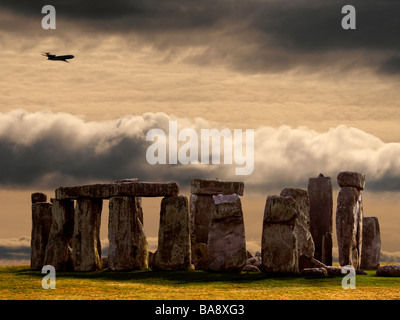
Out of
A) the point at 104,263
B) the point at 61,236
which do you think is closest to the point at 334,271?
the point at 104,263

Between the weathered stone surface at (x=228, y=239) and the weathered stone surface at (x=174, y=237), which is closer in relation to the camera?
the weathered stone surface at (x=228, y=239)

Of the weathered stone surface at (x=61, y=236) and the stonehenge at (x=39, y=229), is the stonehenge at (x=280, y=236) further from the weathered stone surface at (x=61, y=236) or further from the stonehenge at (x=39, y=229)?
the stonehenge at (x=39, y=229)

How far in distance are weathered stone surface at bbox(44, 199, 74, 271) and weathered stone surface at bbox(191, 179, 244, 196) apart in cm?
435

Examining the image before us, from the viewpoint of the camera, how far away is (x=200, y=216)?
27703 millimetres

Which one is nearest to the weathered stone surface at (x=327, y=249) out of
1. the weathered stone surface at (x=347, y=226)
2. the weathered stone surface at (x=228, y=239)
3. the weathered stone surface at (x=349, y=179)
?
the weathered stone surface at (x=347, y=226)

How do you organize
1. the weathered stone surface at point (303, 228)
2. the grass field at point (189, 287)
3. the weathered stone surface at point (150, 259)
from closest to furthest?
the grass field at point (189, 287), the weathered stone surface at point (303, 228), the weathered stone surface at point (150, 259)

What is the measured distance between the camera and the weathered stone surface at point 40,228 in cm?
2731

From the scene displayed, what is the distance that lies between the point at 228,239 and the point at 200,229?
5.24 metres

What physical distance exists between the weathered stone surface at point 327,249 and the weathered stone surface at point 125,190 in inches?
212

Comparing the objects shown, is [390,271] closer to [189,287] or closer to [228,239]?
[228,239]

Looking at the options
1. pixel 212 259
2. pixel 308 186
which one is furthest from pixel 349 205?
pixel 212 259
